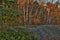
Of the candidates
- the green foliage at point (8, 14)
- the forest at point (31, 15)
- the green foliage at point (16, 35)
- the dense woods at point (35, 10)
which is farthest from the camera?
the dense woods at point (35, 10)

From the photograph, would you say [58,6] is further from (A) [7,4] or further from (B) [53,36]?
(B) [53,36]

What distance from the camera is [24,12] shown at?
31.9 feet

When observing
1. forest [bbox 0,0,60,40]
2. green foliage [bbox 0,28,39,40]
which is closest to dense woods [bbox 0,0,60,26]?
forest [bbox 0,0,60,40]

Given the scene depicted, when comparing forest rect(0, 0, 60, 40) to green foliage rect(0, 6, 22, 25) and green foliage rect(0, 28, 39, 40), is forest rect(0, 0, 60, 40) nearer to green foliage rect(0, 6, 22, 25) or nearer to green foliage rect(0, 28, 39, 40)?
green foliage rect(0, 6, 22, 25)

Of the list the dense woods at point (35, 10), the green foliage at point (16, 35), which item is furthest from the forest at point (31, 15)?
the green foliage at point (16, 35)

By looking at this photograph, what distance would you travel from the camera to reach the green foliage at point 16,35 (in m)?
6.63

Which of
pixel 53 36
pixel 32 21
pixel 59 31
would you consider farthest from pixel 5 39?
pixel 32 21

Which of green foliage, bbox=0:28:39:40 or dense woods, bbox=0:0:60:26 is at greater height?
dense woods, bbox=0:0:60:26

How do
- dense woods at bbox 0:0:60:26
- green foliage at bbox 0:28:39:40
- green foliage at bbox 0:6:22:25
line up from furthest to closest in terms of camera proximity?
dense woods at bbox 0:0:60:26 < green foliage at bbox 0:6:22:25 < green foliage at bbox 0:28:39:40

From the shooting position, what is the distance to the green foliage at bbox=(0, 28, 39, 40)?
6.63 metres

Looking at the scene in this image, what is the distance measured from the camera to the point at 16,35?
22.1 ft

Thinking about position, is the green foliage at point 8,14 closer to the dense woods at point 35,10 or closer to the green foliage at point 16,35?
the dense woods at point 35,10

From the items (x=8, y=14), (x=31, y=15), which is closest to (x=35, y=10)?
(x=31, y=15)

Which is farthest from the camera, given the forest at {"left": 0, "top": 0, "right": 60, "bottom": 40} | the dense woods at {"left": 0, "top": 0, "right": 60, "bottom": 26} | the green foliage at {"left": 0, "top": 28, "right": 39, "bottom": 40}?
the dense woods at {"left": 0, "top": 0, "right": 60, "bottom": 26}
